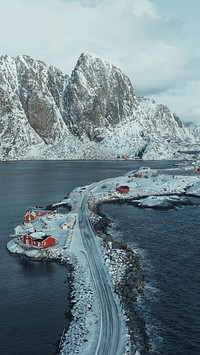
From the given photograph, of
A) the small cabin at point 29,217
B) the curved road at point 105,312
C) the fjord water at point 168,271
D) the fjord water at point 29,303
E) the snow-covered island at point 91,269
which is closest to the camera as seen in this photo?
the curved road at point 105,312

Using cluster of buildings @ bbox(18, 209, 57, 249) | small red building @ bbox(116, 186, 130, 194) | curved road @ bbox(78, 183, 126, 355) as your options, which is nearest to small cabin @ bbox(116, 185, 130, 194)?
small red building @ bbox(116, 186, 130, 194)

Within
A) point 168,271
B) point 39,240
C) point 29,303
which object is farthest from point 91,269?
point 39,240

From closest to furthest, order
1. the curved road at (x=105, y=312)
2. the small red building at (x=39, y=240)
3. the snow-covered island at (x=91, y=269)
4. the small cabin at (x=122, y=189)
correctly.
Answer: the curved road at (x=105, y=312) → the snow-covered island at (x=91, y=269) → the small red building at (x=39, y=240) → the small cabin at (x=122, y=189)

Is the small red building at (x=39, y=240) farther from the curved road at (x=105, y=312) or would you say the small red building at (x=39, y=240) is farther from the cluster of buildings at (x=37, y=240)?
the curved road at (x=105, y=312)

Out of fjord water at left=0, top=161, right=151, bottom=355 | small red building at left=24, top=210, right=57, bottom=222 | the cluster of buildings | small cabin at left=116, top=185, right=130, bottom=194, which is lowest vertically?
fjord water at left=0, top=161, right=151, bottom=355

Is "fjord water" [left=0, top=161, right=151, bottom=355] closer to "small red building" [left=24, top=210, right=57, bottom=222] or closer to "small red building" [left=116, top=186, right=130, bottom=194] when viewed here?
"small red building" [left=24, top=210, right=57, bottom=222]

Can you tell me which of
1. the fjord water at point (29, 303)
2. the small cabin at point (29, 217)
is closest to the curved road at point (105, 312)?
the fjord water at point (29, 303)

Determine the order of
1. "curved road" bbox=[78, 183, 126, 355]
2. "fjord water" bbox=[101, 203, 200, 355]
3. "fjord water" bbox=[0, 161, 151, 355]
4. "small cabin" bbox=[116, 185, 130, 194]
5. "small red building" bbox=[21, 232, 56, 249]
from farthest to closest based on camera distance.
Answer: "small cabin" bbox=[116, 185, 130, 194]
"small red building" bbox=[21, 232, 56, 249]
"fjord water" bbox=[101, 203, 200, 355]
"fjord water" bbox=[0, 161, 151, 355]
"curved road" bbox=[78, 183, 126, 355]

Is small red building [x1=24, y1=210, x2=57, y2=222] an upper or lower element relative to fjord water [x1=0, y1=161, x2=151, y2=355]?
upper

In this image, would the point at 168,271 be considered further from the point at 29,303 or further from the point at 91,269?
the point at 29,303
